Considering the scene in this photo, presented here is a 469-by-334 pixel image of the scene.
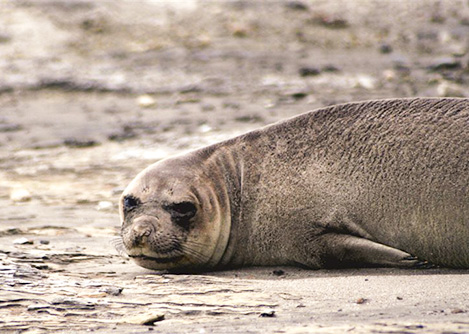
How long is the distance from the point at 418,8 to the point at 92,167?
664cm

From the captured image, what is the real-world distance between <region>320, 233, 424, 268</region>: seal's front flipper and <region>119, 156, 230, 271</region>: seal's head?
654 mm

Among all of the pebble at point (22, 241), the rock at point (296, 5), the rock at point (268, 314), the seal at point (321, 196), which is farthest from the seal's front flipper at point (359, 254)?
the rock at point (296, 5)

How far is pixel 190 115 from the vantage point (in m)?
10.3

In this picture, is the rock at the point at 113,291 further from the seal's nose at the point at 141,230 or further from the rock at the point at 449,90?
the rock at the point at 449,90

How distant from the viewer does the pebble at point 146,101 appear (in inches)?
433

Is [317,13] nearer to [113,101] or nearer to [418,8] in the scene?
[418,8]

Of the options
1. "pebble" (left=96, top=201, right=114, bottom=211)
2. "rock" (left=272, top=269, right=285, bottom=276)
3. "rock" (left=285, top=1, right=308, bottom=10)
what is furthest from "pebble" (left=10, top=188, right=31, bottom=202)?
"rock" (left=285, top=1, right=308, bottom=10)

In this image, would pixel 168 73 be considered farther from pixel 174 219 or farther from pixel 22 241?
pixel 174 219

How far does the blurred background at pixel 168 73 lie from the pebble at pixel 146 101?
20 millimetres

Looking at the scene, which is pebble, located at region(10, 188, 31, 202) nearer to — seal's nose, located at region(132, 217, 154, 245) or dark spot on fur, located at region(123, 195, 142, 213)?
dark spot on fur, located at region(123, 195, 142, 213)

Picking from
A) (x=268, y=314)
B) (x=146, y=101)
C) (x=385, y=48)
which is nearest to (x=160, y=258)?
(x=268, y=314)

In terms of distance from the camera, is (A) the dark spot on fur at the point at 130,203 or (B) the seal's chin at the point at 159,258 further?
(A) the dark spot on fur at the point at 130,203

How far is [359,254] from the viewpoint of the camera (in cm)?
478

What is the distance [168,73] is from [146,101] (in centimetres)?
106
